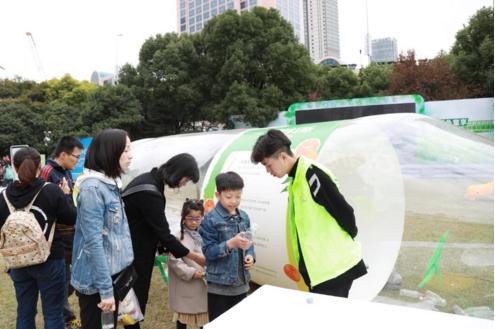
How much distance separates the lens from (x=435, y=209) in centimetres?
315

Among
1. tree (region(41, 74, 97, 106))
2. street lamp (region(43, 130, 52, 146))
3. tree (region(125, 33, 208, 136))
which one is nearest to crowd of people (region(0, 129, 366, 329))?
→ tree (region(125, 33, 208, 136))

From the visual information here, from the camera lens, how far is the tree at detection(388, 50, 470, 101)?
22719mm

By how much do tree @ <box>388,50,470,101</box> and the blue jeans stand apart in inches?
920

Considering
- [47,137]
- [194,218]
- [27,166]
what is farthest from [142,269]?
[47,137]

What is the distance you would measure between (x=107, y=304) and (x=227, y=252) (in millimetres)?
826

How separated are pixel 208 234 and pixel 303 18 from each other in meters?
67.6

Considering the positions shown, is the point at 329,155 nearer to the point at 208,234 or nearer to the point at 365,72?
the point at 208,234

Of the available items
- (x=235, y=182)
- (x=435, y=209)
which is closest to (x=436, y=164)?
(x=435, y=209)

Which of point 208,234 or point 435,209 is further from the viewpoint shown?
point 435,209

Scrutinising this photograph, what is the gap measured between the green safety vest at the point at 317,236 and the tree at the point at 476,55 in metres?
22.4

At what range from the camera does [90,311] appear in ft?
7.58

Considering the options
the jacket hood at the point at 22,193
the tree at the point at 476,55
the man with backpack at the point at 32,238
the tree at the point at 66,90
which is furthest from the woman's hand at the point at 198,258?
the tree at the point at 66,90

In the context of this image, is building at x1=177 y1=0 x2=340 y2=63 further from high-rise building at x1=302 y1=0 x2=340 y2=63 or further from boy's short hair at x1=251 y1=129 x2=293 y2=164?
boy's short hair at x1=251 y1=129 x2=293 y2=164

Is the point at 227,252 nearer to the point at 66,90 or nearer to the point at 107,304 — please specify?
the point at 107,304
